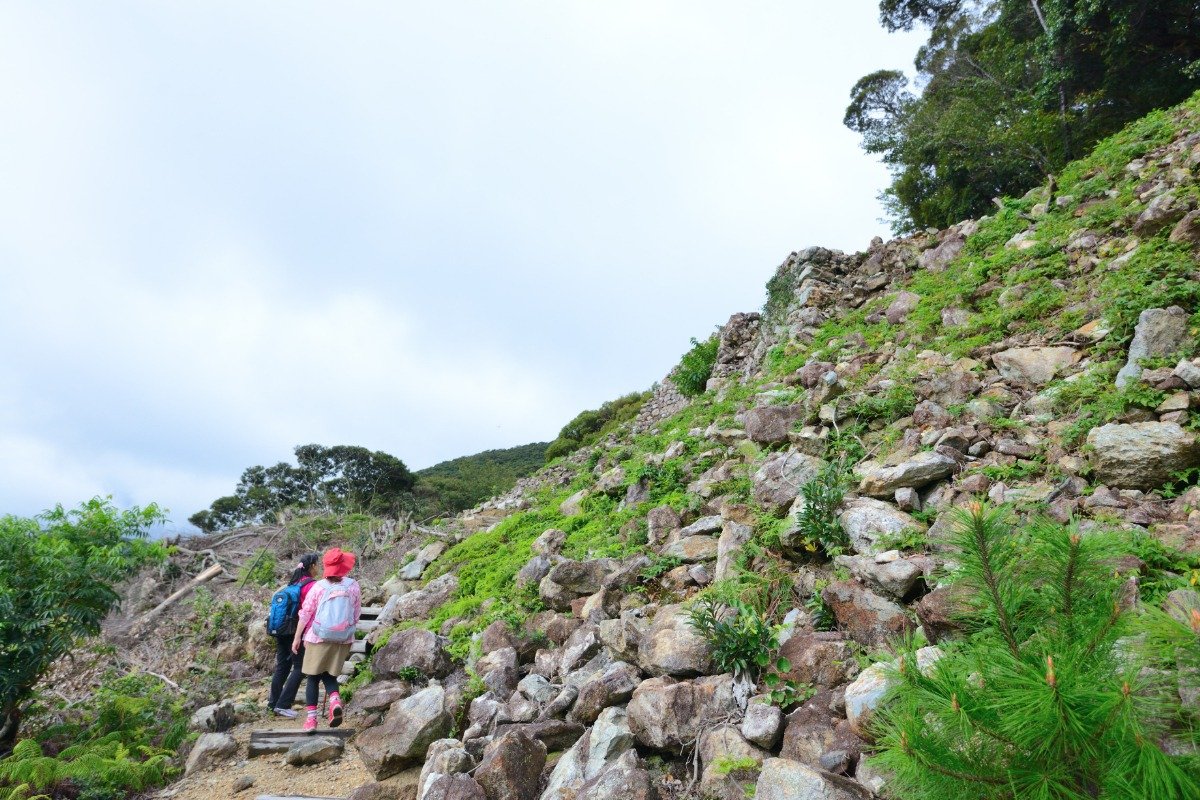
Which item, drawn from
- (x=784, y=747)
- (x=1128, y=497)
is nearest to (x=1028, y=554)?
(x=784, y=747)

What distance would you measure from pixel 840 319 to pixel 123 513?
1186cm

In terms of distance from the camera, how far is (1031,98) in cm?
1410

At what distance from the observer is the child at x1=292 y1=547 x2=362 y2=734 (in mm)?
6066

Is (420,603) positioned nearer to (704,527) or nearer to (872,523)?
(704,527)

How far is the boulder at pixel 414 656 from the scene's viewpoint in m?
6.08

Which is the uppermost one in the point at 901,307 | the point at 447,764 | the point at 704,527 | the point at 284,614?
the point at 901,307

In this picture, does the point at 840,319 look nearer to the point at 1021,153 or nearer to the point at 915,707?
the point at 1021,153

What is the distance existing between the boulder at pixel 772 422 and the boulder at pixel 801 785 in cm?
442

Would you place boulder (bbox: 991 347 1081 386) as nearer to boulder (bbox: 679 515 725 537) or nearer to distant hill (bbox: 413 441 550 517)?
boulder (bbox: 679 515 725 537)

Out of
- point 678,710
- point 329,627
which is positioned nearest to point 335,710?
point 329,627

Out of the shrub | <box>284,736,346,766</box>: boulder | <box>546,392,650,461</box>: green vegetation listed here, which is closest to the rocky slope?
<box>284,736,346,766</box>: boulder

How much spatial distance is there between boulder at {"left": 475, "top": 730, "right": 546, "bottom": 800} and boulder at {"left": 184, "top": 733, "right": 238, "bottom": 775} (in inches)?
141

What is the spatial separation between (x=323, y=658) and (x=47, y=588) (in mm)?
2780

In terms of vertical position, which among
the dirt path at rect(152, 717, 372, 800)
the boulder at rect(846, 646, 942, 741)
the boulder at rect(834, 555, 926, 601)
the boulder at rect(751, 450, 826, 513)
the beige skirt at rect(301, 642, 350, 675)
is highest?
the boulder at rect(751, 450, 826, 513)
